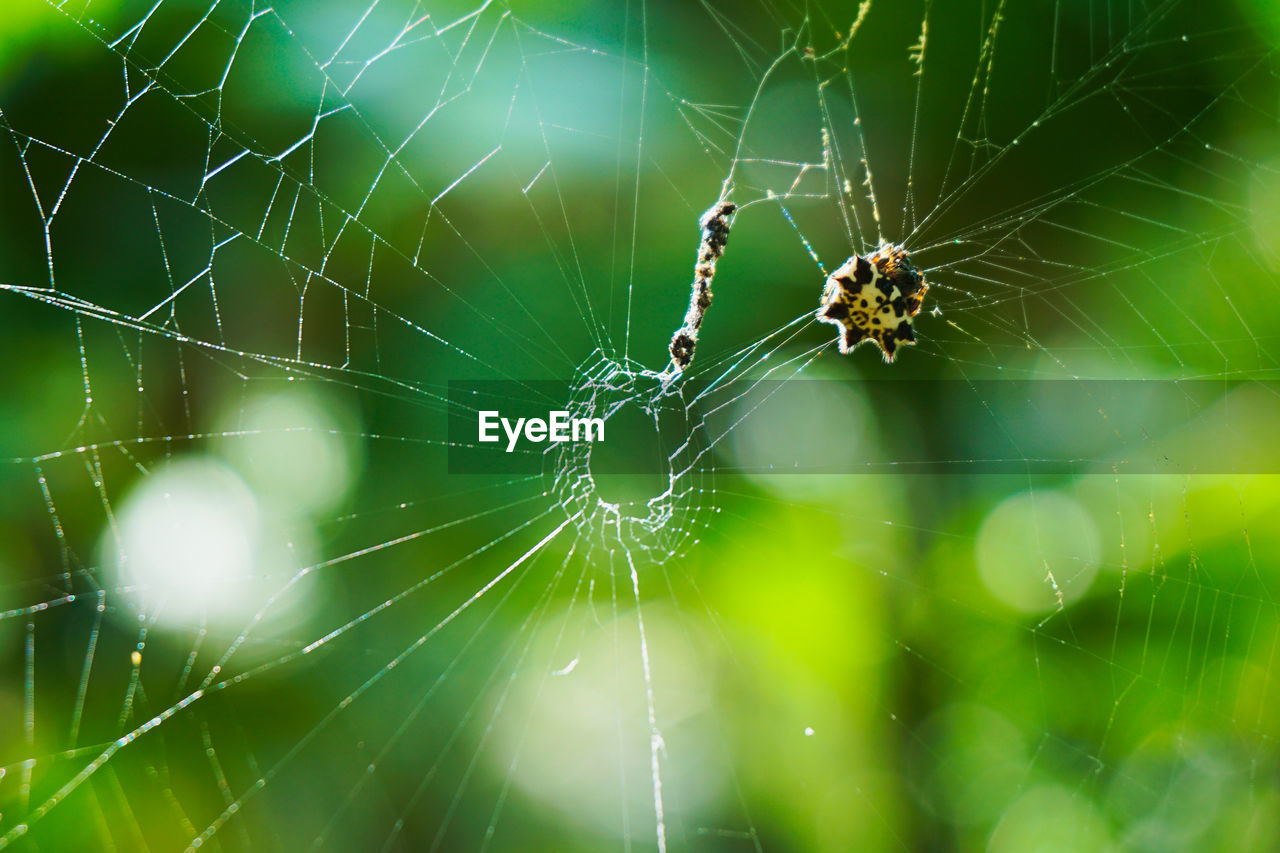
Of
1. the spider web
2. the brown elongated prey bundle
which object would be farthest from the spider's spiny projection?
the spider web

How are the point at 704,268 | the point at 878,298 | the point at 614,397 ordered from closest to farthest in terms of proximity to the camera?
the point at 878,298 < the point at 704,268 < the point at 614,397

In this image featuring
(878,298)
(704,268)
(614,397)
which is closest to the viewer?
(878,298)

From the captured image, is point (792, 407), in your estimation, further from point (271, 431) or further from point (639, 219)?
point (271, 431)

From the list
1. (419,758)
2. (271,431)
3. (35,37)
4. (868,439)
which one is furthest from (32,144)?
(868,439)

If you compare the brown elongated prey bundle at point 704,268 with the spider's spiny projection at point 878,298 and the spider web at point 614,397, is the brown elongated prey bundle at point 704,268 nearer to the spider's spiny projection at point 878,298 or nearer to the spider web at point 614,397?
the spider's spiny projection at point 878,298

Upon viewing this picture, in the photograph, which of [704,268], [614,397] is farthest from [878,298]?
[614,397]

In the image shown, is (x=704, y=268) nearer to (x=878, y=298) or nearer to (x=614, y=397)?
(x=878, y=298)

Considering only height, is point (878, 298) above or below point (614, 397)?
above

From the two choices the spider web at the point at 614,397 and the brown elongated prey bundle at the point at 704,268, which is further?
the spider web at the point at 614,397

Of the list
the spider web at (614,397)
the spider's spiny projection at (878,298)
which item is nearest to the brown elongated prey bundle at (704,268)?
the spider's spiny projection at (878,298)
